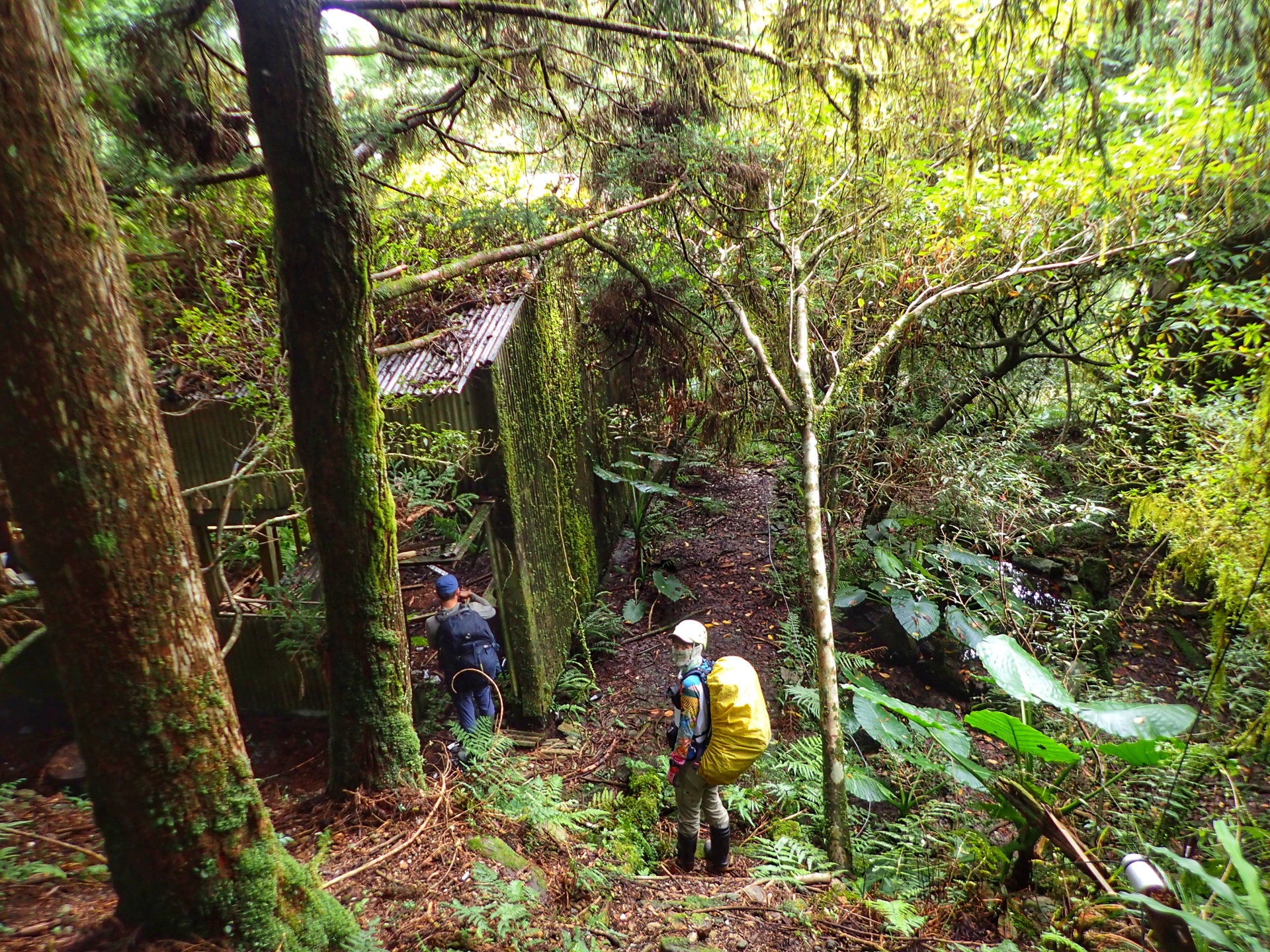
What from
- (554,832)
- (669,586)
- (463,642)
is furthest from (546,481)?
(554,832)

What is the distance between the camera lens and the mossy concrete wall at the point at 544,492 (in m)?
6.71

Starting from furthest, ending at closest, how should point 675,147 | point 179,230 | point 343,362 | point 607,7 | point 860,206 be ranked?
point 860,206, point 675,147, point 607,7, point 179,230, point 343,362

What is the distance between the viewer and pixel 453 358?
6227 millimetres

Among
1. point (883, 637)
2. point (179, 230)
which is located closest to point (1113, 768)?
point (883, 637)

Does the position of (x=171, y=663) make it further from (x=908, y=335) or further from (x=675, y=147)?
(x=908, y=335)

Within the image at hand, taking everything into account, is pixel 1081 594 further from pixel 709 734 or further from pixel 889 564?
pixel 709 734

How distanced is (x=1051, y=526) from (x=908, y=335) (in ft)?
10.4

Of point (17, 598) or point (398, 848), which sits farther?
point (17, 598)

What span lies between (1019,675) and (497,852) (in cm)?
389

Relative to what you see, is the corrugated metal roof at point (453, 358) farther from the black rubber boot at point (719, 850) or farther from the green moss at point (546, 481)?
the black rubber boot at point (719, 850)

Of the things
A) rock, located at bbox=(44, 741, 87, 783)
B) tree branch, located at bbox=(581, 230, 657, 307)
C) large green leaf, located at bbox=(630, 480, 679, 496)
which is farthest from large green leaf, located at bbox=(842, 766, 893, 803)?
rock, located at bbox=(44, 741, 87, 783)

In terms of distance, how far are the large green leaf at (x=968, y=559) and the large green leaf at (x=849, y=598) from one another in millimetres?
1168

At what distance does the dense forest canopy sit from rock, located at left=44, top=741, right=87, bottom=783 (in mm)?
1191

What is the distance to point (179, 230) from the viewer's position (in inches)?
182
